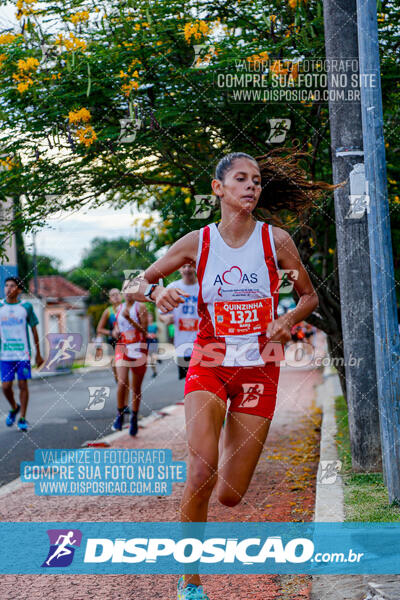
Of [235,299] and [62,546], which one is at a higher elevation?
[235,299]

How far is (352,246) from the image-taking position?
232 inches

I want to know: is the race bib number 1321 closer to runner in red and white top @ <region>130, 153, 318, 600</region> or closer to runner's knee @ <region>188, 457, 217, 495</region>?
runner in red and white top @ <region>130, 153, 318, 600</region>

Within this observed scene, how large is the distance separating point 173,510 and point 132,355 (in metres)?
3.82

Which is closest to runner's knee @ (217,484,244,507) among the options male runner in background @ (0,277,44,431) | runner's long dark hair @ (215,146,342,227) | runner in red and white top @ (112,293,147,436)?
runner's long dark hair @ (215,146,342,227)

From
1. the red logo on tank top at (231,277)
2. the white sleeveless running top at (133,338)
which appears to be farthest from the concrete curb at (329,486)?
the white sleeveless running top at (133,338)

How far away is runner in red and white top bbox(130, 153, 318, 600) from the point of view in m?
3.83

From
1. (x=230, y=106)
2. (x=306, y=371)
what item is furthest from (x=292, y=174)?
(x=306, y=371)

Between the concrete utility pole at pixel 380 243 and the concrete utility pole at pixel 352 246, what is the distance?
2.45 ft

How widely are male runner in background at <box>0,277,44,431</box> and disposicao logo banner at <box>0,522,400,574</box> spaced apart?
14.6 feet

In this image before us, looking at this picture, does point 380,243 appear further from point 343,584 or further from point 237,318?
point 343,584

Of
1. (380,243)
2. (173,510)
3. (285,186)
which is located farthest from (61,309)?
(285,186)

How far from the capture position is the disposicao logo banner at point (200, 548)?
12.5ft

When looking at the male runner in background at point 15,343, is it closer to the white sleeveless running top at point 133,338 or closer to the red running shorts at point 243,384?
the white sleeveless running top at point 133,338

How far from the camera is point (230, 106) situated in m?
6.50
